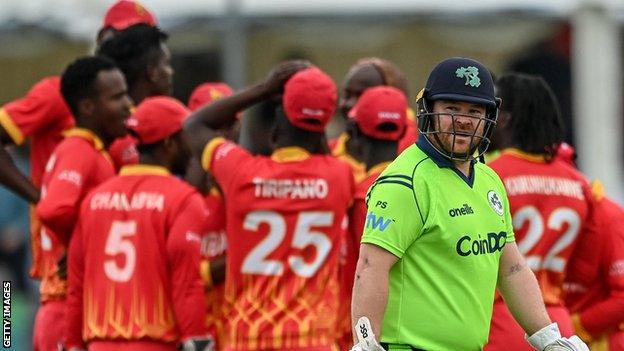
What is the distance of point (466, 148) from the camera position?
839cm

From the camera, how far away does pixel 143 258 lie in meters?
10.6

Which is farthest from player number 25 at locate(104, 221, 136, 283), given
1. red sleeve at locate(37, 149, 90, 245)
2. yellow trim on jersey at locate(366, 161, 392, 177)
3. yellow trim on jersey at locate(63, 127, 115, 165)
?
yellow trim on jersey at locate(366, 161, 392, 177)

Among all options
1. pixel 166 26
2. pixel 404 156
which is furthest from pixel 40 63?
pixel 404 156

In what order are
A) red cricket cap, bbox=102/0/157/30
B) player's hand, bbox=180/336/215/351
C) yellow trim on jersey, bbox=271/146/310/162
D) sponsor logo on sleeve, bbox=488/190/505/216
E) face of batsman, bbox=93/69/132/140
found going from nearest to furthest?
1. sponsor logo on sleeve, bbox=488/190/505/216
2. player's hand, bbox=180/336/215/351
3. yellow trim on jersey, bbox=271/146/310/162
4. face of batsman, bbox=93/69/132/140
5. red cricket cap, bbox=102/0/157/30

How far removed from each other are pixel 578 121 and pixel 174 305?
47.1ft

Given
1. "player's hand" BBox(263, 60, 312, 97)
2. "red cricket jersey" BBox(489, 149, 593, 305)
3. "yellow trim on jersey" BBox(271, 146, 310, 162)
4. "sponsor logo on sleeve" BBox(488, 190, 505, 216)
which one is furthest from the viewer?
"player's hand" BBox(263, 60, 312, 97)

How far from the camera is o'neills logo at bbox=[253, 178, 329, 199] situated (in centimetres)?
1049

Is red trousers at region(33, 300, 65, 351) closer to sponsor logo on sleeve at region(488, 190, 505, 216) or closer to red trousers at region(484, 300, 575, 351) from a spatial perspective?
red trousers at region(484, 300, 575, 351)

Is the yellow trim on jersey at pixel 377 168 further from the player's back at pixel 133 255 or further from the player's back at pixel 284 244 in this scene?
the player's back at pixel 133 255

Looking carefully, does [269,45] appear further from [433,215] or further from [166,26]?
[433,215]

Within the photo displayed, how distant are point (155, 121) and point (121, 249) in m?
0.76

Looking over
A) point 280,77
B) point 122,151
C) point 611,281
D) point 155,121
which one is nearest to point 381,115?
point 280,77

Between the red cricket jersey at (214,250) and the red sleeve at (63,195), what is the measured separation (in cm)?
80

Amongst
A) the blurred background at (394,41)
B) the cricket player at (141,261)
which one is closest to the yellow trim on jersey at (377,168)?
the cricket player at (141,261)
